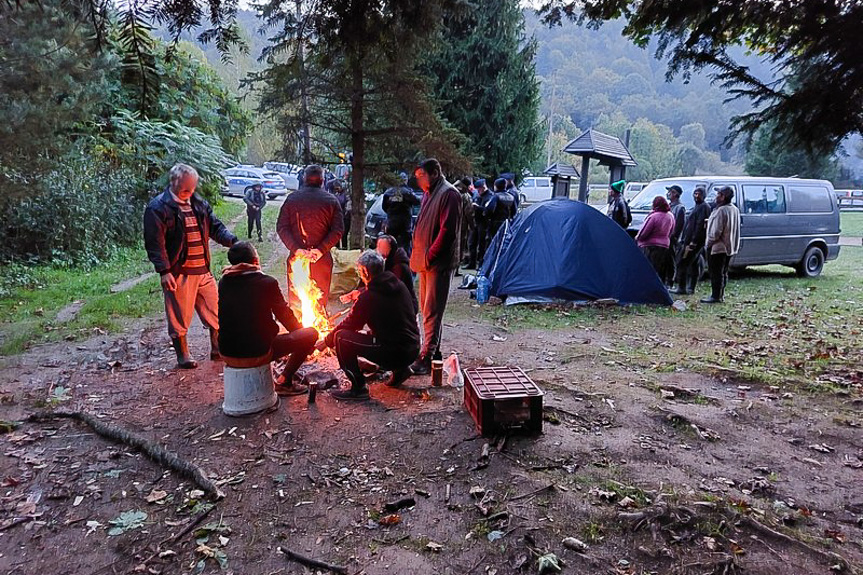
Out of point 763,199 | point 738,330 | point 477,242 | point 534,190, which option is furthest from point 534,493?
point 534,190

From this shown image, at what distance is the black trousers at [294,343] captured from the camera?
13.8 ft

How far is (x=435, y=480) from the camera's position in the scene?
10.8 ft

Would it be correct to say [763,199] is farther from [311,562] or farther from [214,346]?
[311,562]

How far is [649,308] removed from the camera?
834 centimetres

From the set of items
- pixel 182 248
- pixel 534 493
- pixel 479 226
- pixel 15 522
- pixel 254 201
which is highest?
pixel 254 201

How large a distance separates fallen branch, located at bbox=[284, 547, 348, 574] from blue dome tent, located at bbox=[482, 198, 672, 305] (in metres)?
6.32

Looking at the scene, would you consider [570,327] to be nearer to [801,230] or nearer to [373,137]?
[373,137]

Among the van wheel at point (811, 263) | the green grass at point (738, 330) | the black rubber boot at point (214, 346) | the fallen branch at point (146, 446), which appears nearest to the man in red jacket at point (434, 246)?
the green grass at point (738, 330)

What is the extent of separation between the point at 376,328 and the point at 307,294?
150 cm

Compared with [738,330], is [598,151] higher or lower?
higher

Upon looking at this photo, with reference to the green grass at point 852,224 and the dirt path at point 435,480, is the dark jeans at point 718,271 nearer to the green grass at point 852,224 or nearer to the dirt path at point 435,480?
the dirt path at point 435,480

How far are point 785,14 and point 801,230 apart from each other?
9.74 m

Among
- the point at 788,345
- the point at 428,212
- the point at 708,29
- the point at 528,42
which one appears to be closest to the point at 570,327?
the point at 788,345

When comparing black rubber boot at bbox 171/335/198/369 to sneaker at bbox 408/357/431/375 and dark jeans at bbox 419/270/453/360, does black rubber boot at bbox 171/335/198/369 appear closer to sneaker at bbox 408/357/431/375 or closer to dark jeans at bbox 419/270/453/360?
sneaker at bbox 408/357/431/375
